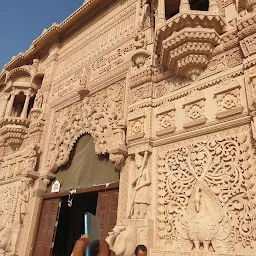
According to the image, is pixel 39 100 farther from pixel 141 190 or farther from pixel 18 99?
pixel 141 190

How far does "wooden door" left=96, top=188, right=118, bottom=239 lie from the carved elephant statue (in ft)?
3.12

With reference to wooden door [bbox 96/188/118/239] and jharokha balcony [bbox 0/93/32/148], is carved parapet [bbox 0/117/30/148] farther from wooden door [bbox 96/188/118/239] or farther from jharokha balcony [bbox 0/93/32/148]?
wooden door [bbox 96/188/118/239]

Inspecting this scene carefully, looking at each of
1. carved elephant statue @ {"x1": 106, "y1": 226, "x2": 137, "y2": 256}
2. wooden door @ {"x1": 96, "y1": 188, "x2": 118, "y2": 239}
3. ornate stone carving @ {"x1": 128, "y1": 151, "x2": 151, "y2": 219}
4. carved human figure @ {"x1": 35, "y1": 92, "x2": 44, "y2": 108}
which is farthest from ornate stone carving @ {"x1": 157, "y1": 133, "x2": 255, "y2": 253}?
carved human figure @ {"x1": 35, "y1": 92, "x2": 44, "y2": 108}

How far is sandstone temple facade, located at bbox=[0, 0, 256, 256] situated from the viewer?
2955 millimetres

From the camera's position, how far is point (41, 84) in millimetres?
7625

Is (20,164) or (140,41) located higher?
(140,41)

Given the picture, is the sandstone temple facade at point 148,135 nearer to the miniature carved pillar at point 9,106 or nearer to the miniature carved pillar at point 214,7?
the miniature carved pillar at point 214,7

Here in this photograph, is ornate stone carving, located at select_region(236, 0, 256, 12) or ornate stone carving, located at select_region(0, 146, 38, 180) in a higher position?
ornate stone carving, located at select_region(236, 0, 256, 12)

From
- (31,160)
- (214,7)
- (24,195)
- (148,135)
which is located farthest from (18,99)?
(214,7)

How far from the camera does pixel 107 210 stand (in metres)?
4.25

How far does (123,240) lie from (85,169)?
7.28 ft

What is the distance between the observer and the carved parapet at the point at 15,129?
6801 mm

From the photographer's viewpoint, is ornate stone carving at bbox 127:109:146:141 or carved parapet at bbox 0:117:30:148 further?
carved parapet at bbox 0:117:30:148

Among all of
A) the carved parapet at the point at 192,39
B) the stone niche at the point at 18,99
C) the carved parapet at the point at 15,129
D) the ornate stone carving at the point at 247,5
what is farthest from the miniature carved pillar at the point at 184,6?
the carved parapet at the point at 15,129
